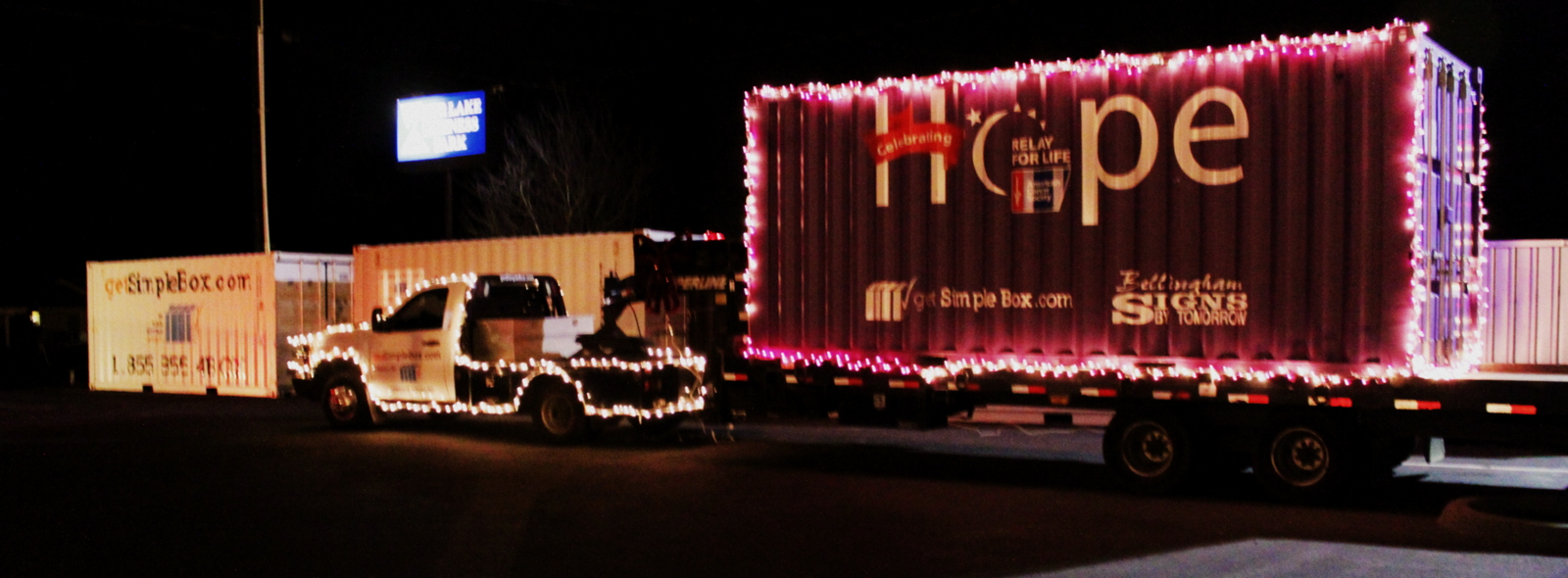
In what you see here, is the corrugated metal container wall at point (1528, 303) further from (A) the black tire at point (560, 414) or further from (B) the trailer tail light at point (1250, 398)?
(A) the black tire at point (560, 414)

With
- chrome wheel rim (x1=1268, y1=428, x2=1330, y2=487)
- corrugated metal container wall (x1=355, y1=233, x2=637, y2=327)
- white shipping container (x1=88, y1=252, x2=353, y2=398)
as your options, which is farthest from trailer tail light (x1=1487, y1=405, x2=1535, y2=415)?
white shipping container (x1=88, y1=252, x2=353, y2=398)

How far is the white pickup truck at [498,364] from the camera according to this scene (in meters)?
14.2

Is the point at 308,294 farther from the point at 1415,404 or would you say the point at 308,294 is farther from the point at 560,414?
the point at 1415,404

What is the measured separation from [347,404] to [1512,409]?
41.8 feet

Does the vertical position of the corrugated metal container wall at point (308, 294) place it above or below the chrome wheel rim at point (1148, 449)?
above

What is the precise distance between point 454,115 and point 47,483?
827 inches

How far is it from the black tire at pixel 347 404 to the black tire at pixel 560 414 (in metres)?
2.57

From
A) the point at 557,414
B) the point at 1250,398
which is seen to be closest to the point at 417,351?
the point at 557,414

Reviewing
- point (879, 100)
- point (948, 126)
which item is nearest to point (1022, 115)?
point (948, 126)

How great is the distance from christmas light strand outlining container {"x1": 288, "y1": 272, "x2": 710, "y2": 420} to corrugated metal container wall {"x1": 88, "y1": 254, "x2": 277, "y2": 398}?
5599 millimetres

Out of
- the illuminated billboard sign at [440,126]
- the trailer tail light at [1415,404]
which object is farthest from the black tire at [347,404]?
the illuminated billboard sign at [440,126]

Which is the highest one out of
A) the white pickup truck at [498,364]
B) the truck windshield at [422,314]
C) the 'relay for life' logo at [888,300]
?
the 'relay for life' logo at [888,300]

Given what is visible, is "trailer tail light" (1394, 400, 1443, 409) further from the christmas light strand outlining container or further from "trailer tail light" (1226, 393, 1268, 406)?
the christmas light strand outlining container

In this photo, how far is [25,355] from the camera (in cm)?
3462
